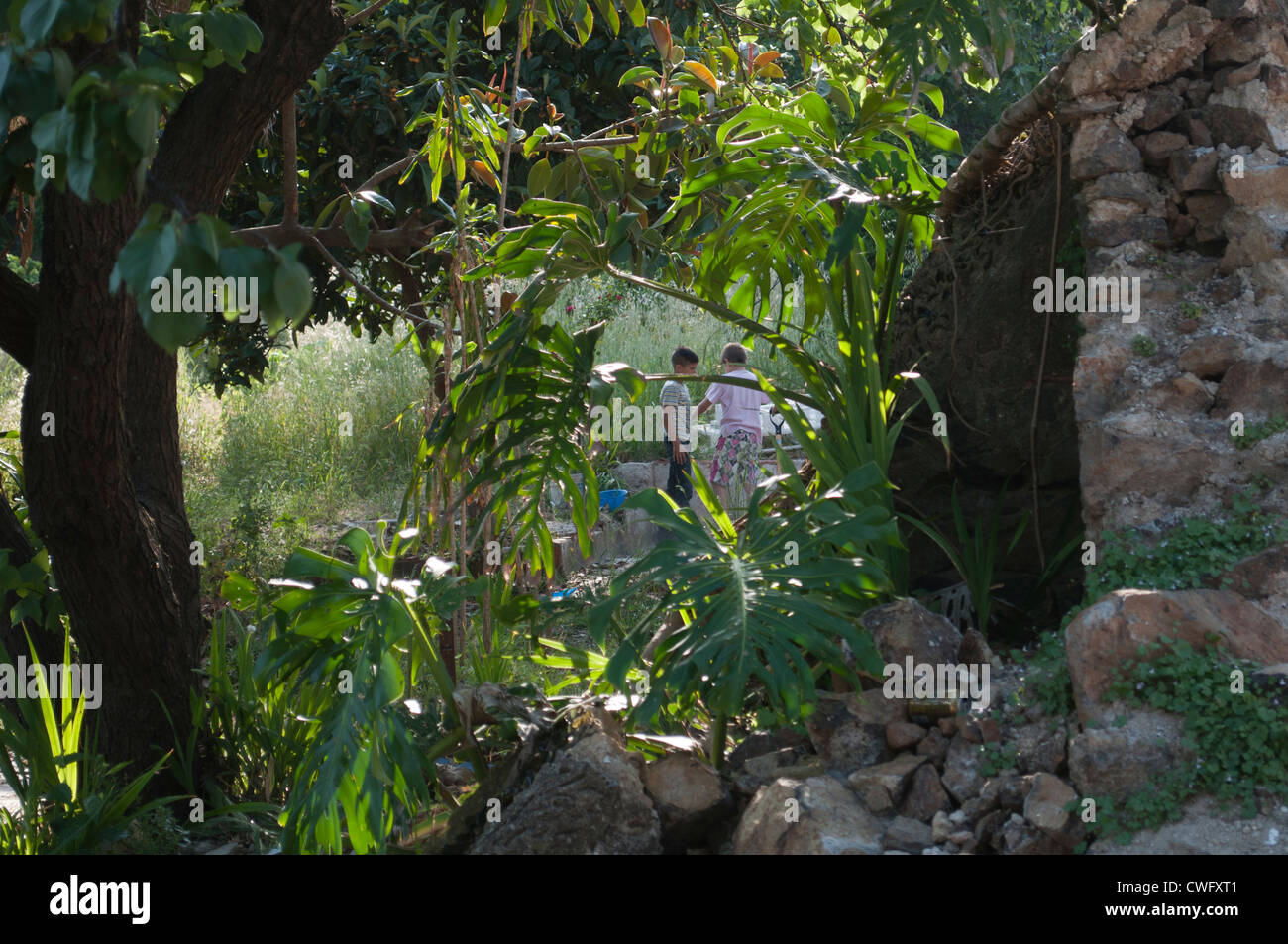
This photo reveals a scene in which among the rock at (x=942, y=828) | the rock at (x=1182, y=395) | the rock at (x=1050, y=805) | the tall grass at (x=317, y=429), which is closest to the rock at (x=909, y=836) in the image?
the rock at (x=942, y=828)

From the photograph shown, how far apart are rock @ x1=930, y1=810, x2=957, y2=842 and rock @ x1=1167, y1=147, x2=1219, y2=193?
2.02m

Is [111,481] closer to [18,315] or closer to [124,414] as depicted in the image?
[124,414]

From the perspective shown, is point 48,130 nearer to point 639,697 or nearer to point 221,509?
Answer: point 639,697

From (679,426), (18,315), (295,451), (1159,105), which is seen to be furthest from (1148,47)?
(295,451)

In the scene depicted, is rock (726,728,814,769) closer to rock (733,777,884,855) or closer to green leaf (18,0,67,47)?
rock (733,777,884,855)

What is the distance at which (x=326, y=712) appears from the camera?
107 inches

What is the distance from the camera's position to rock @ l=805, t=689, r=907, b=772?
288 cm

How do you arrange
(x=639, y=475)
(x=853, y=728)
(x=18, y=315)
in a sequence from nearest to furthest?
Result: 1. (x=853, y=728)
2. (x=18, y=315)
3. (x=639, y=475)

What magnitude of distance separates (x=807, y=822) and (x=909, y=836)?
0.75 feet

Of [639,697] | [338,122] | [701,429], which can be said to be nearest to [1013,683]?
[639,697]

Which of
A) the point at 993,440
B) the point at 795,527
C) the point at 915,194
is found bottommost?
the point at 795,527

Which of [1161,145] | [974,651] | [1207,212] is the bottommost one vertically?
[974,651]

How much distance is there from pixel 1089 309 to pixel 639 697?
171cm

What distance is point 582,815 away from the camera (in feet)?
8.86
